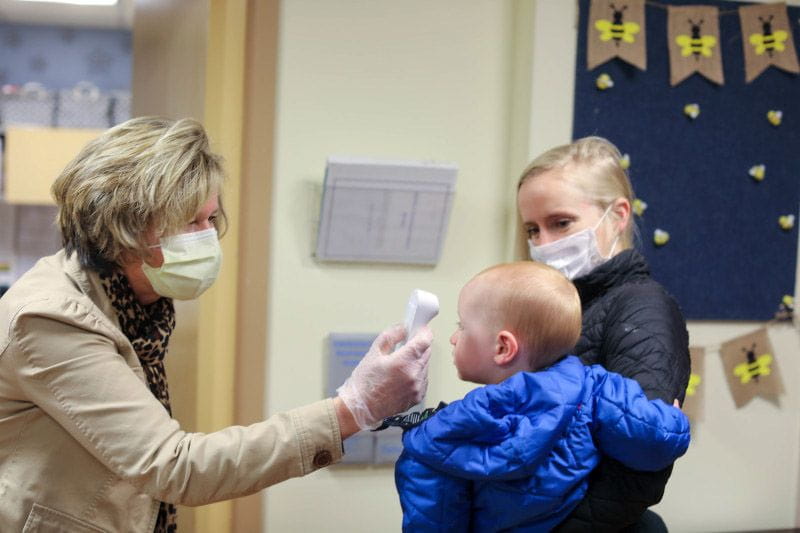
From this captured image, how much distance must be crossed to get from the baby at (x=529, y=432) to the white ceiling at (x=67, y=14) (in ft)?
14.5

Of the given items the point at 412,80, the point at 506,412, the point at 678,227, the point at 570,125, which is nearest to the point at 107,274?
the point at 506,412

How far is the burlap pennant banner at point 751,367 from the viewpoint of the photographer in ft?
6.97

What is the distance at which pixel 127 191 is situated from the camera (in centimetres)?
128

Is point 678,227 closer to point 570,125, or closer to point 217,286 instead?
point 570,125

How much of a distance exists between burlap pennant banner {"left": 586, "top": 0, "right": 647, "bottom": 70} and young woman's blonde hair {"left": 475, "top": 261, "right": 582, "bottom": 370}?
38.0 inches

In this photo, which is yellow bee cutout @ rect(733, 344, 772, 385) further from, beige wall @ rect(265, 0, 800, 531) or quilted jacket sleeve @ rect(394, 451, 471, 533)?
quilted jacket sleeve @ rect(394, 451, 471, 533)

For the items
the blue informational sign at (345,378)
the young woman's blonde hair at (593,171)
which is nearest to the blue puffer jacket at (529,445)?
the young woman's blonde hair at (593,171)

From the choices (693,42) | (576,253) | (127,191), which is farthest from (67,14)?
(576,253)

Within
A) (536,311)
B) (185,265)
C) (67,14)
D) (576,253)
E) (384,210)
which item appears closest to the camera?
(536,311)

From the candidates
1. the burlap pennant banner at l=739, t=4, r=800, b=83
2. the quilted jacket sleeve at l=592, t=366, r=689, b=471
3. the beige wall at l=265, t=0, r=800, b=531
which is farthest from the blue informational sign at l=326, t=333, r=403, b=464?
the burlap pennant banner at l=739, t=4, r=800, b=83

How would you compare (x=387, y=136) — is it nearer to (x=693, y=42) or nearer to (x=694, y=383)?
(x=693, y=42)

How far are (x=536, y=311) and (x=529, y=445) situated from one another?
0.21 m

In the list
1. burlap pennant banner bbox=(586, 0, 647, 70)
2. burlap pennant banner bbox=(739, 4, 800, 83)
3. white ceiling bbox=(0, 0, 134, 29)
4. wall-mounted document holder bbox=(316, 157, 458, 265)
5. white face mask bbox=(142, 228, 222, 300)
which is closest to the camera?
white face mask bbox=(142, 228, 222, 300)

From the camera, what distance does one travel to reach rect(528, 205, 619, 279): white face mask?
4.74 ft
